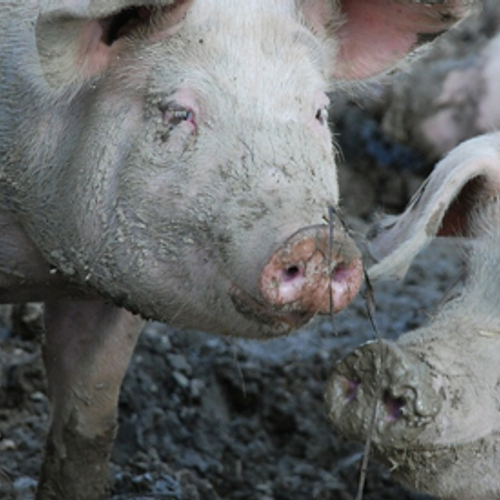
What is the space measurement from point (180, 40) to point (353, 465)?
2.20 metres

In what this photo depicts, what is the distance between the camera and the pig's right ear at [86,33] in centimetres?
362

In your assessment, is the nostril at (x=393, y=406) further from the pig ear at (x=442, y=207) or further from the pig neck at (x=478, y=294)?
the pig ear at (x=442, y=207)

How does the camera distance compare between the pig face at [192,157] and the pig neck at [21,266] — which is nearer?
the pig face at [192,157]

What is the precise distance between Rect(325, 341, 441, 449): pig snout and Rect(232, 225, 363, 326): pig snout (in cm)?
40

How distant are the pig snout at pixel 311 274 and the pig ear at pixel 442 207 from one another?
0.62 m

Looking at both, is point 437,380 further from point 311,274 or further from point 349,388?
point 311,274

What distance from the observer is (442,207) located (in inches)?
167

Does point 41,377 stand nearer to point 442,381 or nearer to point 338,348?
point 338,348

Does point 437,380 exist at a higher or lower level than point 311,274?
lower

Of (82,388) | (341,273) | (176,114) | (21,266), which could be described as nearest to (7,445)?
(82,388)

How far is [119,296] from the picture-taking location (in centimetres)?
392

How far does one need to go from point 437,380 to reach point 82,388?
1.38 metres

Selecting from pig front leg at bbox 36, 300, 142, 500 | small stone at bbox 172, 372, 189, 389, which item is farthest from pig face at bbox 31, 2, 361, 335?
small stone at bbox 172, 372, 189, 389

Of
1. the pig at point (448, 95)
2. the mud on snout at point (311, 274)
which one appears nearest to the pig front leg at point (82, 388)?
the mud on snout at point (311, 274)
